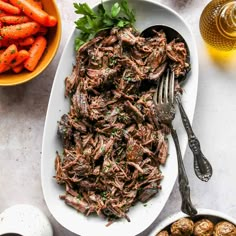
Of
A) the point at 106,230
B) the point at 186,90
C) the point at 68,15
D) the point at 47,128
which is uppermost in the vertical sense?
the point at 68,15

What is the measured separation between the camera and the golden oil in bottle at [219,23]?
242 cm

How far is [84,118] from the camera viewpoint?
2.44m

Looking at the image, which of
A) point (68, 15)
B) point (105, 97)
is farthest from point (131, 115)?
point (68, 15)

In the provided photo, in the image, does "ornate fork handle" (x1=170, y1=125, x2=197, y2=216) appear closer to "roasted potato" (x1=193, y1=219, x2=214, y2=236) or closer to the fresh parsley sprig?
"roasted potato" (x1=193, y1=219, x2=214, y2=236)

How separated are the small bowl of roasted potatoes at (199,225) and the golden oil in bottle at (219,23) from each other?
772 millimetres

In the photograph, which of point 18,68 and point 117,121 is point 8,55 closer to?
point 18,68

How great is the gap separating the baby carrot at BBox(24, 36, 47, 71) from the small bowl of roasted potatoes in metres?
0.93

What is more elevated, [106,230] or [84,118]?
[84,118]

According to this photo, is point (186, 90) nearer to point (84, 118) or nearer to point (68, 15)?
point (84, 118)

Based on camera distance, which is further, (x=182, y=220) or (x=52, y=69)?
(x=52, y=69)

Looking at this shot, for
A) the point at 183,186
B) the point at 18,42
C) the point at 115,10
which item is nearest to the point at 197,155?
the point at 183,186

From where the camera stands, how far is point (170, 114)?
2373mm

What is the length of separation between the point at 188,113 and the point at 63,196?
69 cm

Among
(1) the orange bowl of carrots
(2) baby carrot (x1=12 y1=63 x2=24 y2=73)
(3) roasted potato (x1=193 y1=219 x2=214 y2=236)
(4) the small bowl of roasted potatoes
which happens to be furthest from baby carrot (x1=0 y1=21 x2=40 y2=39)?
(3) roasted potato (x1=193 y1=219 x2=214 y2=236)
